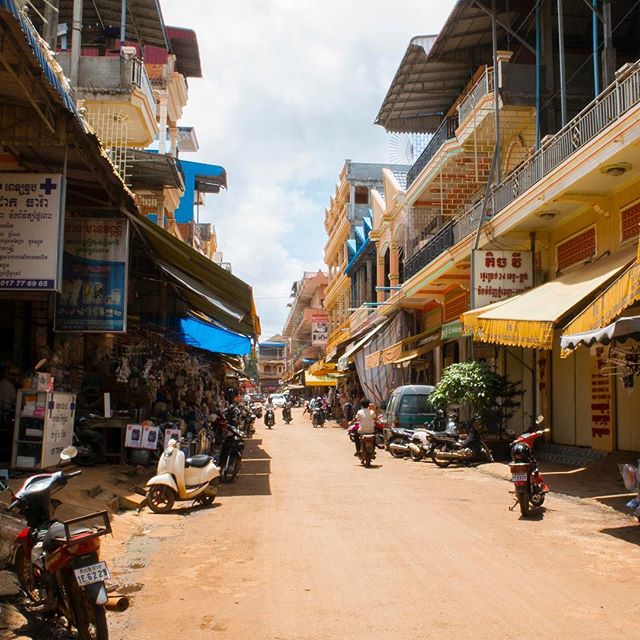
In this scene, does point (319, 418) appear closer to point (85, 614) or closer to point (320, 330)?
point (320, 330)

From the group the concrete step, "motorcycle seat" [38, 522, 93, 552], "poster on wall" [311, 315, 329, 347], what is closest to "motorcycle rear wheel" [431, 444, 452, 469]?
the concrete step

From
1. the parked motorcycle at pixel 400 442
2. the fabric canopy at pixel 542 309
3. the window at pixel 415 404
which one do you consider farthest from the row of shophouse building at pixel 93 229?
the window at pixel 415 404

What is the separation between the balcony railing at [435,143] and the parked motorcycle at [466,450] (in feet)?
32.2

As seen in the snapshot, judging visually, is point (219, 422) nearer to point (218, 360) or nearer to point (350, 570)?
point (218, 360)

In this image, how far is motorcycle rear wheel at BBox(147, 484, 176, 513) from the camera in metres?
9.91

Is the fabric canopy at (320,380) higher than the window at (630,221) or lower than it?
lower

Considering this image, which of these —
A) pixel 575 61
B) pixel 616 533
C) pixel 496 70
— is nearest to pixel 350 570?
pixel 616 533

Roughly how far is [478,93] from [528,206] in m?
5.67

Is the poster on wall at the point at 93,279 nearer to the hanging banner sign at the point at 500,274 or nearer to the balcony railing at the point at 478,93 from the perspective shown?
the hanging banner sign at the point at 500,274

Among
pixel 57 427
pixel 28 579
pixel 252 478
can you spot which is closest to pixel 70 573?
pixel 28 579

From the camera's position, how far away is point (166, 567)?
678cm

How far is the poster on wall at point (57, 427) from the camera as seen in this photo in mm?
10344

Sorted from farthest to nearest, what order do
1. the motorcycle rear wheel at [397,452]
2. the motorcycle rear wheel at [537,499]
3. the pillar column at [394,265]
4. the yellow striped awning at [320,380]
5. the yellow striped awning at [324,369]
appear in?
1. the yellow striped awning at [320,380]
2. the yellow striped awning at [324,369]
3. the pillar column at [394,265]
4. the motorcycle rear wheel at [397,452]
5. the motorcycle rear wheel at [537,499]

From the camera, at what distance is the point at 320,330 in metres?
56.7
